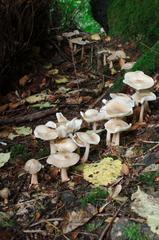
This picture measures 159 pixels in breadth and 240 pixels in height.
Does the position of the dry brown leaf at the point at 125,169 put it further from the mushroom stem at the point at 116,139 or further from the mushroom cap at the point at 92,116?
the mushroom cap at the point at 92,116

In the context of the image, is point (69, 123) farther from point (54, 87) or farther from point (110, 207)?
point (54, 87)

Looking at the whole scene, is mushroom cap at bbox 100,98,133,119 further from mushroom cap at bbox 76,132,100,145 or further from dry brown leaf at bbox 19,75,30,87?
dry brown leaf at bbox 19,75,30,87

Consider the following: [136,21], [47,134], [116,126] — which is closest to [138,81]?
[116,126]

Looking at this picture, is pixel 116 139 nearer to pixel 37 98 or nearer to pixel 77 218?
pixel 77 218

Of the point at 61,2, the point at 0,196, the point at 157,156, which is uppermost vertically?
the point at 61,2

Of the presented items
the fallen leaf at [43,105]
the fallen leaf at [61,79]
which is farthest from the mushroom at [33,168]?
the fallen leaf at [61,79]

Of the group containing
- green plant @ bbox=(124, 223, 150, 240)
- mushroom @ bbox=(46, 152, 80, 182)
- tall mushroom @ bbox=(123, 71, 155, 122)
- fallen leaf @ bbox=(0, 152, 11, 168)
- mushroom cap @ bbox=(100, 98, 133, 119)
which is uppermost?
tall mushroom @ bbox=(123, 71, 155, 122)

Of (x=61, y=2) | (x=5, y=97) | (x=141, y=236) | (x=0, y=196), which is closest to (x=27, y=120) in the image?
(x=5, y=97)

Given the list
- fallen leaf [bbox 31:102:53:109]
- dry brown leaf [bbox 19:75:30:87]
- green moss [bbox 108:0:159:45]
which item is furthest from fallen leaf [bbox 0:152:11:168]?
green moss [bbox 108:0:159:45]

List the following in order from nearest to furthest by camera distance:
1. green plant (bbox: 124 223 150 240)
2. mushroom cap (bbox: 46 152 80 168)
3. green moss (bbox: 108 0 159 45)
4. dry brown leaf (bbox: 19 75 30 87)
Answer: green plant (bbox: 124 223 150 240)
mushroom cap (bbox: 46 152 80 168)
dry brown leaf (bbox: 19 75 30 87)
green moss (bbox: 108 0 159 45)
